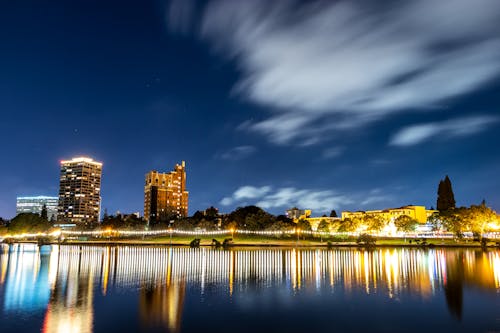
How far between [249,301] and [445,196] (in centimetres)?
15681

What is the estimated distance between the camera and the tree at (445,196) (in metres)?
162

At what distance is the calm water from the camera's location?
22.0 meters

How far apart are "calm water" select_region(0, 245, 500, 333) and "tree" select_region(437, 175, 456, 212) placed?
422ft

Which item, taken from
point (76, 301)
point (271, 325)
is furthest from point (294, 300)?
point (76, 301)

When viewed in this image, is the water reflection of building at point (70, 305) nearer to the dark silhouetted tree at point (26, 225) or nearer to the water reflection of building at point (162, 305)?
the water reflection of building at point (162, 305)

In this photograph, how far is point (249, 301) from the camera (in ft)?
94.5

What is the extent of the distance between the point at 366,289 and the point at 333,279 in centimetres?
639

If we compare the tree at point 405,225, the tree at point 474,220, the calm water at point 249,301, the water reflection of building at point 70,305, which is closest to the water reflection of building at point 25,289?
the calm water at point 249,301

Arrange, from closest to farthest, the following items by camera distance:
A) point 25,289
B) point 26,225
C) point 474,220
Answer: point 25,289 → point 474,220 → point 26,225

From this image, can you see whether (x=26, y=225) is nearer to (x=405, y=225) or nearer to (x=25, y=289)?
(x=25, y=289)

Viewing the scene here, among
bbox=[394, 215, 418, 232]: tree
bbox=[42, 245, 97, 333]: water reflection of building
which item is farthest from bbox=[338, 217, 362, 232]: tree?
bbox=[42, 245, 97, 333]: water reflection of building

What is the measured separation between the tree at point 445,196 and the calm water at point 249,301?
128765 mm

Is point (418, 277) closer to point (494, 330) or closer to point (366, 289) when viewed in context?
point (366, 289)

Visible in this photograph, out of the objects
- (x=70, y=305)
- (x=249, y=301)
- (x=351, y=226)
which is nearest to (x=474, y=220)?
(x=351, y=226)
